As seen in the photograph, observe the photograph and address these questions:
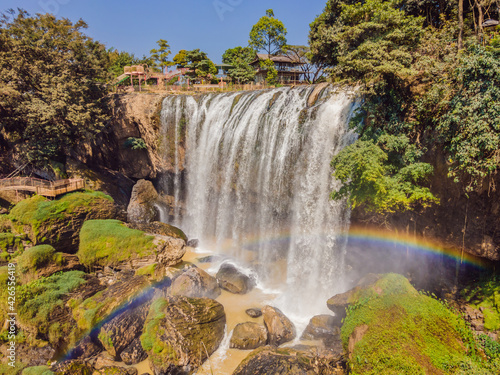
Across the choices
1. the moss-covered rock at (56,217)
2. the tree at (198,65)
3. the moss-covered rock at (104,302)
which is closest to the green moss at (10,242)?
the moss-covered rock at (56,217)

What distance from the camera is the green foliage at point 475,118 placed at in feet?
26.7

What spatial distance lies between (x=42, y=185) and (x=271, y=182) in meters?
14.1

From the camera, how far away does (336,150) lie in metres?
14.0

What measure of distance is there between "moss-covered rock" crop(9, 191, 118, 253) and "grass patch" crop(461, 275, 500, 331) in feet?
63.0

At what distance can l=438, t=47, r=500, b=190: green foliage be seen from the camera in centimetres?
813

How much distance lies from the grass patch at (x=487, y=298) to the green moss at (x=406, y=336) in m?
1.20

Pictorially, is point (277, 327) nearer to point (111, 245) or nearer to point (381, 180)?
point (381, 180)

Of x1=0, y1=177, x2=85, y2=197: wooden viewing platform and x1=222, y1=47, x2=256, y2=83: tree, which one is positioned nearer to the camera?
x1=0, y1=177, x2=85, y2=197: wooden viewing platform

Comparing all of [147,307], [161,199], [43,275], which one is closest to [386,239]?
[147,307]

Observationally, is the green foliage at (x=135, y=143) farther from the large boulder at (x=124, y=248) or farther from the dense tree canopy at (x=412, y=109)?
the dense tree canopy at (x=412, y=109)

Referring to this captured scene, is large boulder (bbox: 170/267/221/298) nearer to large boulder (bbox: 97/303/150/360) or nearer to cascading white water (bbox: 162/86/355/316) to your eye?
large boulder (bbox: 97/303/150/360)

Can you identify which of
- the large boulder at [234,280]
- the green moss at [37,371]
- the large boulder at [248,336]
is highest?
the large boulder at [234,280]

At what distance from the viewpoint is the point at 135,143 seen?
78.5ft

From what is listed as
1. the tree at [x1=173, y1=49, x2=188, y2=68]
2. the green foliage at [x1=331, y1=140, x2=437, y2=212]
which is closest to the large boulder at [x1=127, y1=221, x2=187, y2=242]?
the green foliage at [x1=331, y1=140, x2=437, y2=212]
